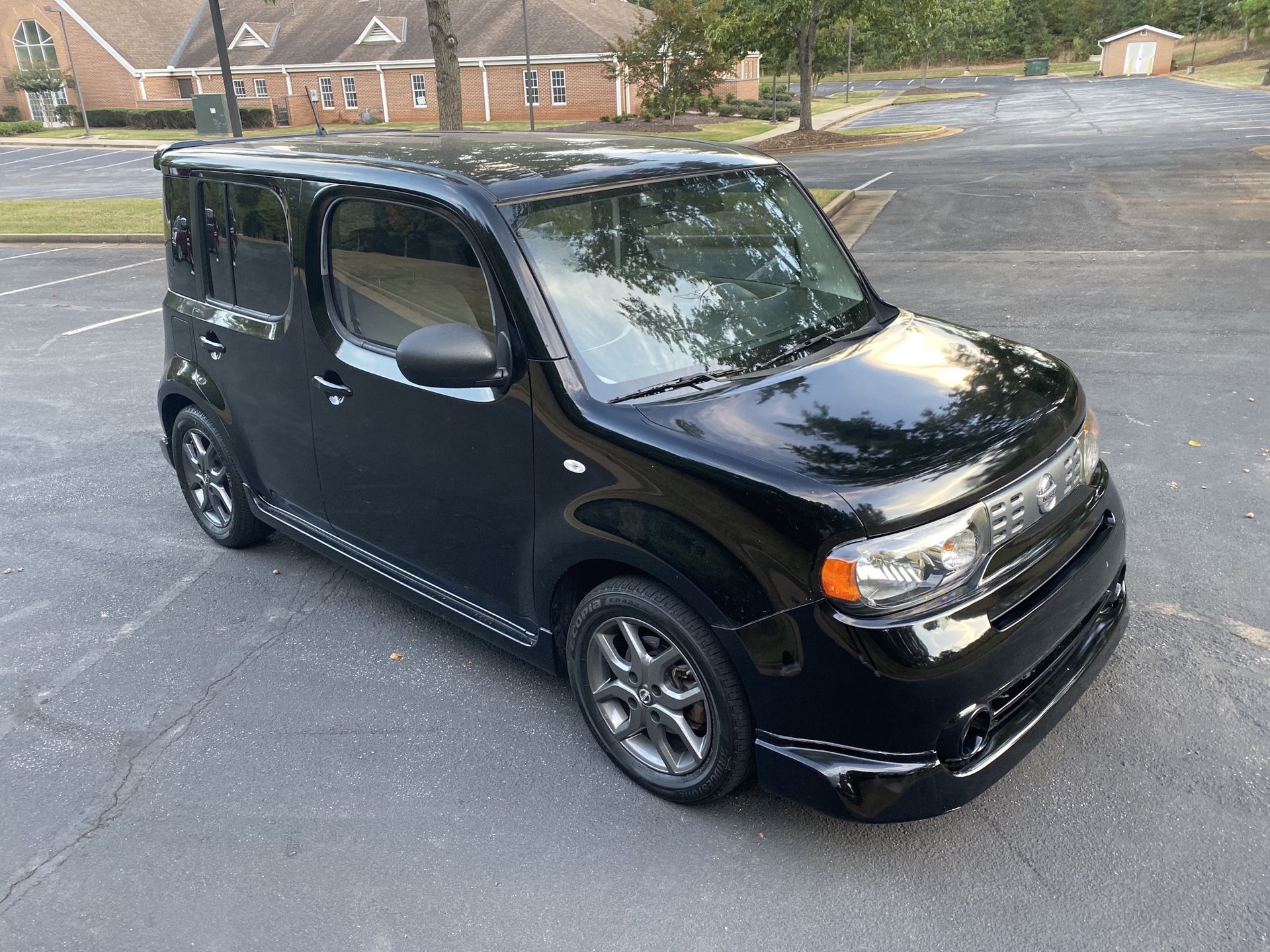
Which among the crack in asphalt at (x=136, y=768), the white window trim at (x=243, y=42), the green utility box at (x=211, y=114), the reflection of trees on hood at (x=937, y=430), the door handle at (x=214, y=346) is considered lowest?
the crack in asphalt at (x=136, y=768)

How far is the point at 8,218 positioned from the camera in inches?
722

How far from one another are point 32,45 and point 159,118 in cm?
1657

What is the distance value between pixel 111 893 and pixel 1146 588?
409 centimetres

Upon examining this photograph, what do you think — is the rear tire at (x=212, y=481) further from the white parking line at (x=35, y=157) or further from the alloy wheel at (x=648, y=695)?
the white parking line at (x=35, y=157)

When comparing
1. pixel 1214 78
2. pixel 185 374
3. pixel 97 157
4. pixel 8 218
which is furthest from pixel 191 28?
pixel 185 374

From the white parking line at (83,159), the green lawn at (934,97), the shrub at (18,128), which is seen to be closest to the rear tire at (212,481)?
the white parking line at (83,159)

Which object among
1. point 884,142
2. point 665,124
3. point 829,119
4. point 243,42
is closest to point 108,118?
point 243,42

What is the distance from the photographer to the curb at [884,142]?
29544mm

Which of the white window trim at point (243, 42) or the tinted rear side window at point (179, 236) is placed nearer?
the tinted rear side window at point (179, 236)

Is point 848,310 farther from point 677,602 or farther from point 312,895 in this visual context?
point 312,895

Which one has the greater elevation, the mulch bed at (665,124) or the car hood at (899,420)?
the car hood at (899,420)

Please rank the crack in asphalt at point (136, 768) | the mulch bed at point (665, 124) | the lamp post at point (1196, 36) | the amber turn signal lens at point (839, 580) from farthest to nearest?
the lamp post at point (1196, 36), the mulch bed at point (665, 124), the crack in asphalt at point (136, 768), the amber turn signal lens at point (839, 580)

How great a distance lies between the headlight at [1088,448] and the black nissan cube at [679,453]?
0.07ft

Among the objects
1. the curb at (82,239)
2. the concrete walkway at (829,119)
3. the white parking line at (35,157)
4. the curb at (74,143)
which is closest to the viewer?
the curb at (82,239)
